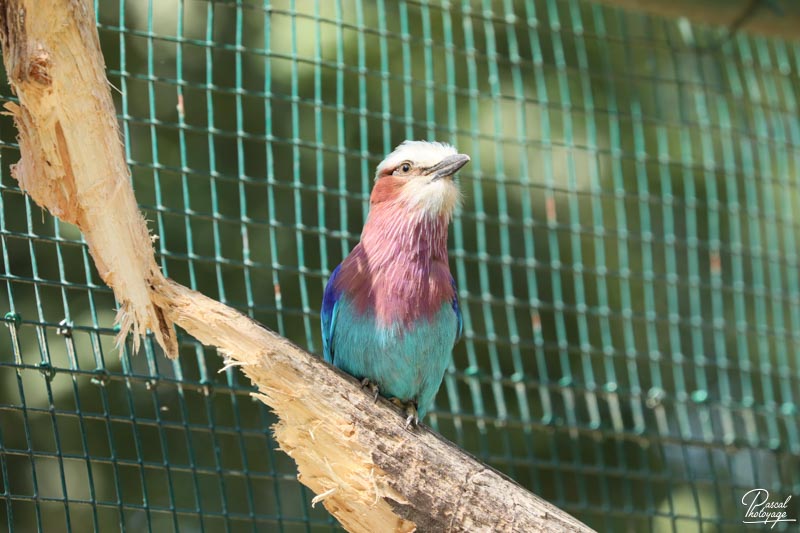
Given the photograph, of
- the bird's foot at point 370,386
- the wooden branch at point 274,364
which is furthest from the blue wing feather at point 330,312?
the wooden branch at point 274,364

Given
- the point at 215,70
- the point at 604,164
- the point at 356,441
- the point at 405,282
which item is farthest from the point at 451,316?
A: the point at 604,164

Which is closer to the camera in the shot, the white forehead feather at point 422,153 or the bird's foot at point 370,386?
the bird's foot at point 370,386

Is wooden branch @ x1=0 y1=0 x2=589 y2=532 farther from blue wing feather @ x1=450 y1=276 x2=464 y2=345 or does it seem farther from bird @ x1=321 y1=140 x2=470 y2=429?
blue wing feather @ x1=450 y1=276 x2=464 y2=345

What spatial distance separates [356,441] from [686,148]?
142 inches

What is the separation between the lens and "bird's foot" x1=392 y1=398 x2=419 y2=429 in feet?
10.7

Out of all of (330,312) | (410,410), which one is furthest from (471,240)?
(410,410)

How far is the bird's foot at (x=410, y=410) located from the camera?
3.25 metres

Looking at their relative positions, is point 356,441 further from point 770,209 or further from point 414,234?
point 770,209

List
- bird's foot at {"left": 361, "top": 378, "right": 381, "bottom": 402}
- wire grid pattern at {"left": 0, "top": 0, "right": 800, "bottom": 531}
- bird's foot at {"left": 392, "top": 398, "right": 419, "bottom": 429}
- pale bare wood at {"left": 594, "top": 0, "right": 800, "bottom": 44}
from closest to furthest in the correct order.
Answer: bird's foot at {"left": 392, "top": 398, "right": 419, "bottom": 429} → bird's foot at {"left": 361, "top": 378, "right": 381, "bottom": 402} → wire grid pattern at {"left": 0, "top": 0, "right": 800, "bottom": 531} → pale bare wood at {"left": 594, "top": 0, "right": 800, "bottom": 44}

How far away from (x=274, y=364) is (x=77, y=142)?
85 centimetres

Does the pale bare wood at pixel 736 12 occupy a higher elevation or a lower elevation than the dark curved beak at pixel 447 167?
higher

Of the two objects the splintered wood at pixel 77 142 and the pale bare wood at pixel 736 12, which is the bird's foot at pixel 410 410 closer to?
the splintered wood at pixel 77 142

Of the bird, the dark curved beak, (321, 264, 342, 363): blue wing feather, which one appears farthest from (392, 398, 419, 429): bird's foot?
the dark curved beak

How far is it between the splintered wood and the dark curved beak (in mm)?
1210
